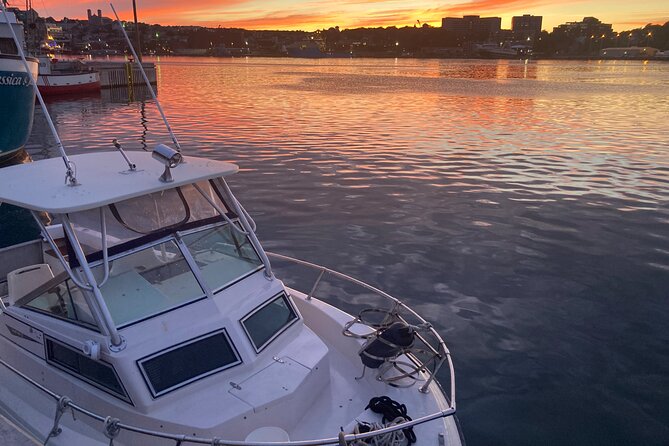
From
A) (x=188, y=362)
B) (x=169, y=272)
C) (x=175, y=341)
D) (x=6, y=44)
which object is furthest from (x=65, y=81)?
(x=188, y=362)

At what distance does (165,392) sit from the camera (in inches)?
211

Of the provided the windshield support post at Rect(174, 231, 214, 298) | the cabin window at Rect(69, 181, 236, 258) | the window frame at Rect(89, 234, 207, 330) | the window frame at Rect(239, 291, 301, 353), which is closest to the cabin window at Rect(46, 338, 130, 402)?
the window frame at Rect(89, 234, 207, 330)

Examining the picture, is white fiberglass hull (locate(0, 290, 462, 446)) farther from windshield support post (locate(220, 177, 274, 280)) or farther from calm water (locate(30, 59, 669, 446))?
calm water (locate(30, 59, 669, 446))

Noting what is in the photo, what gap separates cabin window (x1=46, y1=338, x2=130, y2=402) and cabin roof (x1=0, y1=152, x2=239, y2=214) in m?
1.71

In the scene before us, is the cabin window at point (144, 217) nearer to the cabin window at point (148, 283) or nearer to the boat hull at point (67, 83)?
the cabin window at point (148, 283)

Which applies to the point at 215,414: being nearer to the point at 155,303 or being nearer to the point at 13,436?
the point at 155,303

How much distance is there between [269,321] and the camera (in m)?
6.46

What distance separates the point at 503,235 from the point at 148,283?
11.7 meters

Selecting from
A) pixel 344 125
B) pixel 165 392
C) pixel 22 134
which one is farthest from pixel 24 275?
pixel 344 125

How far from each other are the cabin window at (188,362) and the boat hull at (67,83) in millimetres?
58206

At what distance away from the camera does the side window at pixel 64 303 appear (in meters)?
5.83

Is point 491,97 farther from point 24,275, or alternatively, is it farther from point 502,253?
point 24,275

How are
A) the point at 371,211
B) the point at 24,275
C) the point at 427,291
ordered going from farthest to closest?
the point at 371,211 < the point at 427,291 < the point at 24,275

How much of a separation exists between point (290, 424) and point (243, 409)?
0.63m
